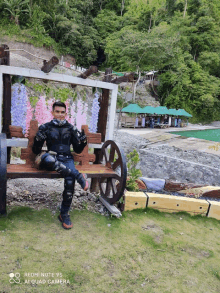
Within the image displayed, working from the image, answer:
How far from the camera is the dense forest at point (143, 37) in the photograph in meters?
24.8

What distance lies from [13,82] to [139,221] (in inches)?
125

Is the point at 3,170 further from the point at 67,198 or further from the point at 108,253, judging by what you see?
the point at 108,253

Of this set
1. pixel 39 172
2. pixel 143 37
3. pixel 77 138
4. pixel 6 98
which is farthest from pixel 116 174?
pixel 143 37

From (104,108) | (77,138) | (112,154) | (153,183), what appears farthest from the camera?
(153,183)

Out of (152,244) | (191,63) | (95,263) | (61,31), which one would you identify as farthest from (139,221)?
(191,63)

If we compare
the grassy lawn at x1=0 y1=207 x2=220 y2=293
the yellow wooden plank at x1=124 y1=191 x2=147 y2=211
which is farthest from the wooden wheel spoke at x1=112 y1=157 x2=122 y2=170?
the grassy lawn at x1=0 y1=207 x2=220 y2=293

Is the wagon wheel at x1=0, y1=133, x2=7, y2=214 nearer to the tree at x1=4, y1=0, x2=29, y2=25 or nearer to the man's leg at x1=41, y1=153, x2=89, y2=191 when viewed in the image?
the man's leg at x1=41, y1=153, x2=89, y2=191

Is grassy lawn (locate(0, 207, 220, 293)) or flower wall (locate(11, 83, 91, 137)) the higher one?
flower wall (locate(11, 83, 91, 137))

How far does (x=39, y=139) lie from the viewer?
314cm

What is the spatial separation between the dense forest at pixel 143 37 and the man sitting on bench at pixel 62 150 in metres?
22.7

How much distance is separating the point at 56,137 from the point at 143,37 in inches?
952

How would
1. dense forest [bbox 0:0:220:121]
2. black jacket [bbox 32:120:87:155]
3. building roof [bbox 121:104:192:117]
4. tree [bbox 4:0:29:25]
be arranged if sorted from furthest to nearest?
1. dense forest [bbox 0:0:220:121]
2. tree [bbox 4:0:29:25]
3. building roof [bbox 121:104:192:117]
4. black jacket [bbox 32:120:87:155]

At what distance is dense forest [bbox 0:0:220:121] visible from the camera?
81.5ft

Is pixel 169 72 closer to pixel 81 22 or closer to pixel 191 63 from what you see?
pixel 191 63
